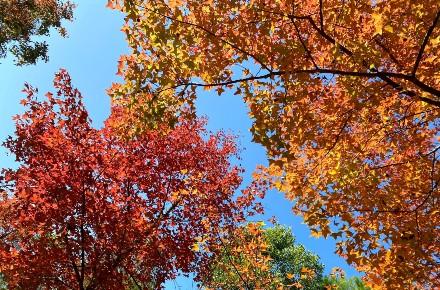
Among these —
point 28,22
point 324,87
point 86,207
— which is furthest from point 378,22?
point 28,22

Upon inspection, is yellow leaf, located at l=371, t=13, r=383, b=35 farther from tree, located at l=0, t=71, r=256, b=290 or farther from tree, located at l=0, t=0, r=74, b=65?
tree, located at l=0, t=0, r=74, b=65

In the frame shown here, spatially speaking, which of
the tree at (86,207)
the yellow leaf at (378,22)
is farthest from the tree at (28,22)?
the yellow leaf at (378,22)

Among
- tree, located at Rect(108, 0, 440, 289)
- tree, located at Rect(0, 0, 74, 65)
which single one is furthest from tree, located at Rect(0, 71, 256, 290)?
tree, located at Rect(0, 0, 74, 65)

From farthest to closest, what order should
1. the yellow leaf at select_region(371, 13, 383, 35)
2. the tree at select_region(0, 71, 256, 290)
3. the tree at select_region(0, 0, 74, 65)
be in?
the tree at select_region(0, 0, 74, 65) → the tree at select_region(0, 71, 256, 290) → the yellow leaf at select_region(371, 13, 383, 35)

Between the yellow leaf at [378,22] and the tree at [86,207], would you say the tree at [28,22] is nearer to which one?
the tree at [86,207]

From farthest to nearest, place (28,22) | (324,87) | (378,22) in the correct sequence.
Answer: (28,22)
(324,87)
(378,22)

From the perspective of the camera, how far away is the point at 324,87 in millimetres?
7289

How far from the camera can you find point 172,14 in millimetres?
5930

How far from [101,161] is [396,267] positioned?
19.6 feet

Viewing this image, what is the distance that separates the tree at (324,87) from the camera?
5.50 meters

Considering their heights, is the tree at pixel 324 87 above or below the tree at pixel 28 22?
below

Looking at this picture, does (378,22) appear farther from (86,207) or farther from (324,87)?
(86,207)

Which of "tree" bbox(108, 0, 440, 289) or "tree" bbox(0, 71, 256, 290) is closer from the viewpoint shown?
"tree" bbox(108, 0, 440, 289)

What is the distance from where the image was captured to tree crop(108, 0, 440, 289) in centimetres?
550
